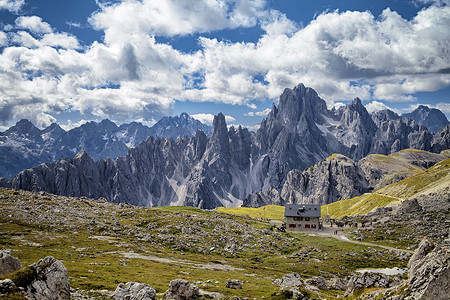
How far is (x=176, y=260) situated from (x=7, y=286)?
52.8 meters

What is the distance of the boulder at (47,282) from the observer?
82.2 ft

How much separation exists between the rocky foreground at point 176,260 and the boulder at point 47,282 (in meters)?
0.09

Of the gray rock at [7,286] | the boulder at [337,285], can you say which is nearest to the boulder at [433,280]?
the gray rock at [7,286]

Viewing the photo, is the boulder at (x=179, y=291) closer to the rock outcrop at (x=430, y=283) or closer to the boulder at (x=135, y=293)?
the boulder at (x=135, y=293)

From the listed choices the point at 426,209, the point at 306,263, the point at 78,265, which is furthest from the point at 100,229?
the point at 426,209

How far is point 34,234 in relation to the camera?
82125 millimetres

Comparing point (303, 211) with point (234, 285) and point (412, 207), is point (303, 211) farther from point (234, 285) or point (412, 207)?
point (234, 285)

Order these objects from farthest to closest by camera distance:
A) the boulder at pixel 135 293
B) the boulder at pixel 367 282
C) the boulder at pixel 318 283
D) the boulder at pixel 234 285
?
1. the boulder at pixel 318 283
2. the boulder at pixel 234 285
3. the boulder at pixel 367 282
4. the boulder at pixel 135 293

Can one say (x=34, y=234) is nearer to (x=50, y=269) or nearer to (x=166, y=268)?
(x=166, y=268)

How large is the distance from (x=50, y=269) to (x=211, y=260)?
54.4m

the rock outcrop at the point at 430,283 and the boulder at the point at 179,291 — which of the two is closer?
the rock outcrop at the point at 430,283

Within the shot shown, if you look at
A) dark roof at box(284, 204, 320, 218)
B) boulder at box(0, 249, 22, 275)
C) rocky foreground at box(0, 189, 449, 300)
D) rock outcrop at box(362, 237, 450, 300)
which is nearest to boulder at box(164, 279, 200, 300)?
rocky foreground at box(0, 189, 449, 300)

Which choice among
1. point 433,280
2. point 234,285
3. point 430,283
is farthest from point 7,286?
point 433,280

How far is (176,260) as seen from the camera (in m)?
72.9
